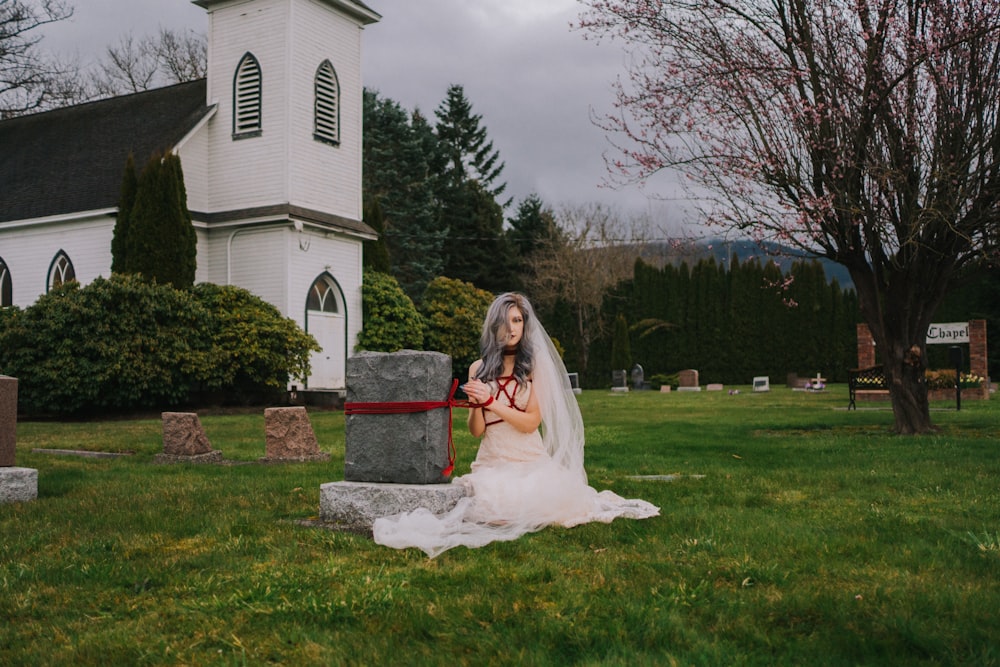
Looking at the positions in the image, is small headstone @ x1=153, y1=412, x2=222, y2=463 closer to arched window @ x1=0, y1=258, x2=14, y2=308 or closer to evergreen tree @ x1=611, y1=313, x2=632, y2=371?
arched window @ x1=0, y1=258, x2=14, y2=308

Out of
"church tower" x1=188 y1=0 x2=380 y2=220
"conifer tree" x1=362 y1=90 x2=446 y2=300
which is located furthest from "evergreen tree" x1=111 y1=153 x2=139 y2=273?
"conifer tree" x1=362 y1=90 x2=446 y2=300

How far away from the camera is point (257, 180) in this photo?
2489cm

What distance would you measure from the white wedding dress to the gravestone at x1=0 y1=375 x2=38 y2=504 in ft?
12.2

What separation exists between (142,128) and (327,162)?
590cm

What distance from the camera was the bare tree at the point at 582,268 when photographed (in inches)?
1778

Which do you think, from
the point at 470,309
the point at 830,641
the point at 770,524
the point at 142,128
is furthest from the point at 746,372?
the point at 830,641

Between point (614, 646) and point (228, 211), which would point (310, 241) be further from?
point (614, 646)

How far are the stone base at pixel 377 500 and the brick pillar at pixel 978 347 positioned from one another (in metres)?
23.8

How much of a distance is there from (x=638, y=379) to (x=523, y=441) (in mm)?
32047

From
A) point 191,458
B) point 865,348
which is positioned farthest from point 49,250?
point 865,348

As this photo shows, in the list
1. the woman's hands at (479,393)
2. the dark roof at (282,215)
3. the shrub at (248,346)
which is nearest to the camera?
the woman's hands at (479,393)

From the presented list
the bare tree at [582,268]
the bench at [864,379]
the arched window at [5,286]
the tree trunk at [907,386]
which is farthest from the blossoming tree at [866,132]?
the bare tree at [582,268]

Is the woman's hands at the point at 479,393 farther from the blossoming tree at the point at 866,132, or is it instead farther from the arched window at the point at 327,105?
the arched window at the point at 327,105

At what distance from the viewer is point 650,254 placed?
5647cm
